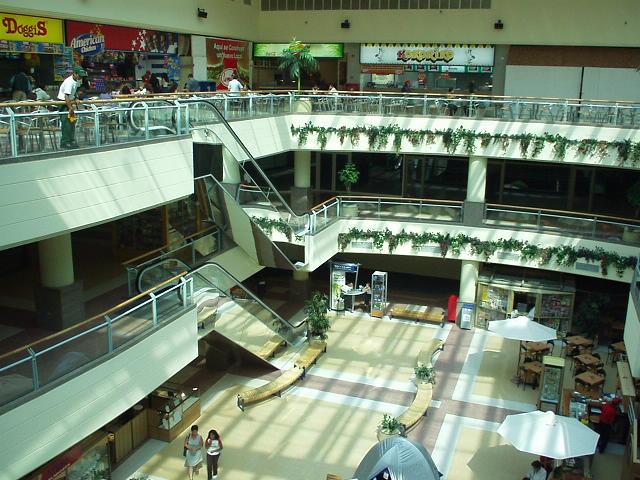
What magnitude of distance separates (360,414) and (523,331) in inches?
213

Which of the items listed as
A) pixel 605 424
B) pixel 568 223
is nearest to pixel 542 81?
pixel 568 223

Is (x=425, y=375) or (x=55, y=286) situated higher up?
(x=55, y=286)

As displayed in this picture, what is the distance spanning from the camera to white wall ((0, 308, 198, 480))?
347 inches

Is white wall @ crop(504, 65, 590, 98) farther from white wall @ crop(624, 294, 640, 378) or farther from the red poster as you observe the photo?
white wall @ crop(624, 294, 640, 378)

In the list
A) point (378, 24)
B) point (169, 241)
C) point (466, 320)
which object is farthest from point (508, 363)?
point (378, 24)

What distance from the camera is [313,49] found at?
1198 inches

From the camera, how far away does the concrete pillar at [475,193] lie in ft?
71.2

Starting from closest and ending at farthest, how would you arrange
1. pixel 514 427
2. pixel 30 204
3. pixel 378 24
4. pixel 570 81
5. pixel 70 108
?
pixel 30 204
pixel 70 108
pixel 514 427
pixel 570 81
pixel 378 24

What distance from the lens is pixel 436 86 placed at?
29.3 m

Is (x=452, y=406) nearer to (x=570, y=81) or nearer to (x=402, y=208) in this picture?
(x=402, y=208)

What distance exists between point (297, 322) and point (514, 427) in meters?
10.2

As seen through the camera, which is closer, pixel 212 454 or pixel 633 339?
pixel 633 339

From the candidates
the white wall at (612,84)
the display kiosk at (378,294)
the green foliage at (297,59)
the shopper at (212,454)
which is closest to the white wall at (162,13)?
the green foliage at (297,59)

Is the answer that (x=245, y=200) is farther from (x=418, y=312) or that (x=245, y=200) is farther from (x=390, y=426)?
(x=418, y=312)
